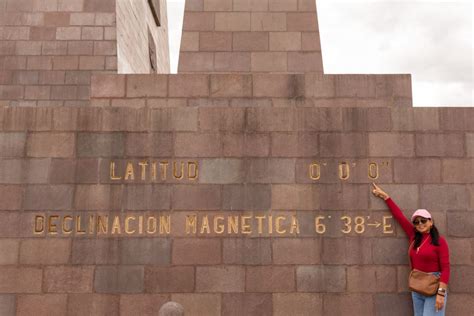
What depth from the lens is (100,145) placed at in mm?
8859

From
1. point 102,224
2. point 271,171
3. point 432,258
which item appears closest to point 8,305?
point 102,224

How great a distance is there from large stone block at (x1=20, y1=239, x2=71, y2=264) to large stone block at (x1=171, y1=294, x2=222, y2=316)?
1775 mm

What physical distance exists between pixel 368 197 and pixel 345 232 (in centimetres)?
65

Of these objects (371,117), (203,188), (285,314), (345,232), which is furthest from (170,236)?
(371,117)

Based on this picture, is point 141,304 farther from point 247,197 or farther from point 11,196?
point 11,196

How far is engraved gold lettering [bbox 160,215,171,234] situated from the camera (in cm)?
866

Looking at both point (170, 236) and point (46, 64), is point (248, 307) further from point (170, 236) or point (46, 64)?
point (46, 64)

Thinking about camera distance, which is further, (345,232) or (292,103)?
(292,103)

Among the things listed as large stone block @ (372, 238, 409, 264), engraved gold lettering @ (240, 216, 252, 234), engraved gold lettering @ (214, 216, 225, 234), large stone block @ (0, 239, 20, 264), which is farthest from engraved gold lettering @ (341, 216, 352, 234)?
large stone block @ (0, 239, 20, 264)

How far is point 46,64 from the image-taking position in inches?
542

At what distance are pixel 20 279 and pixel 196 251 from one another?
268 cm

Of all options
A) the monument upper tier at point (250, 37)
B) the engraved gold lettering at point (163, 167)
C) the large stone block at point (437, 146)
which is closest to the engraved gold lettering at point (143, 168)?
the engraved gold lettering at point (163, 167)

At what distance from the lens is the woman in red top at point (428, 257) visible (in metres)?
7.82

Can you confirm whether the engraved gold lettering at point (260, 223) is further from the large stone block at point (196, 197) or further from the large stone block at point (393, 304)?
the large stone block at point (393, 304)
